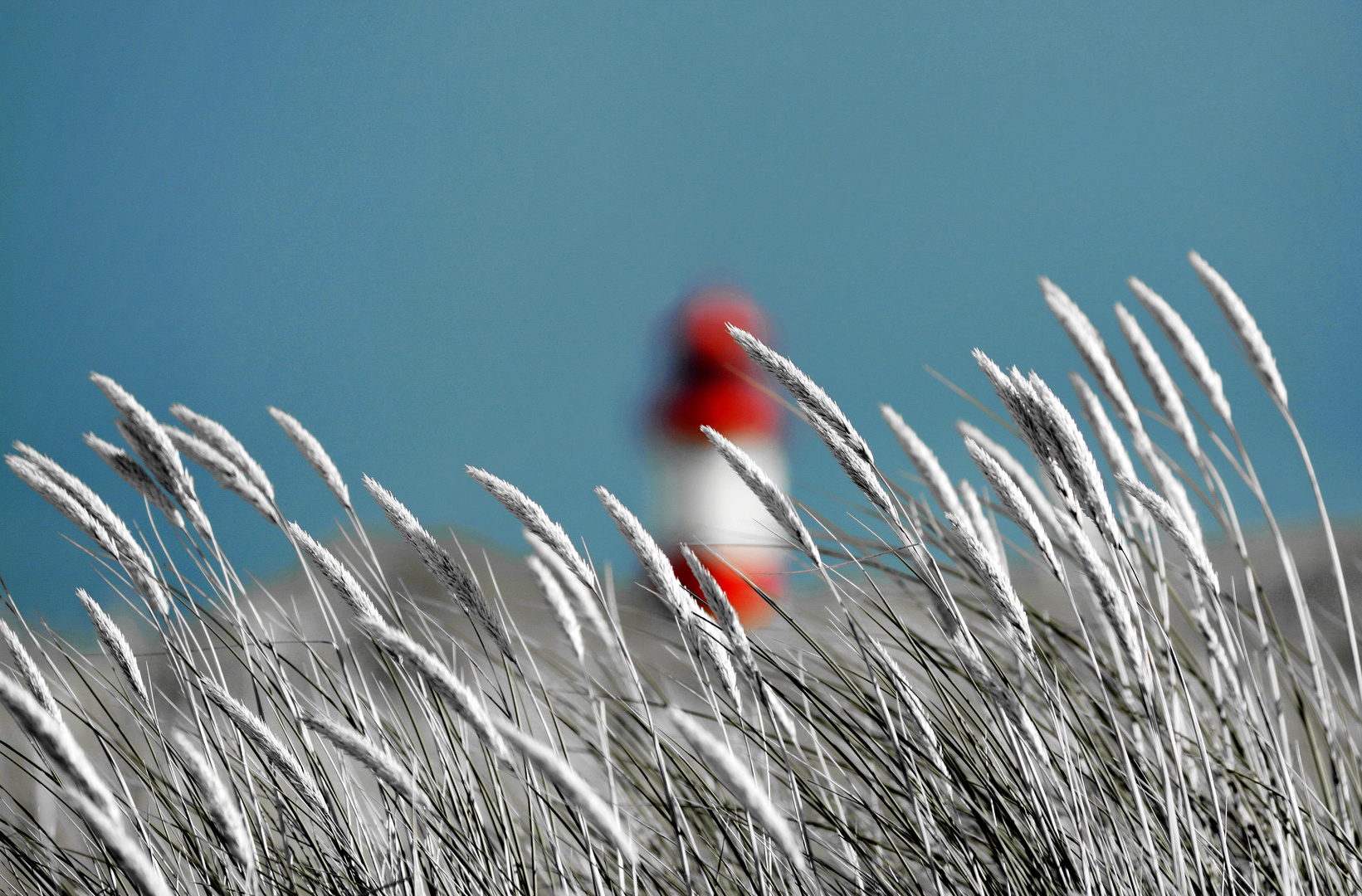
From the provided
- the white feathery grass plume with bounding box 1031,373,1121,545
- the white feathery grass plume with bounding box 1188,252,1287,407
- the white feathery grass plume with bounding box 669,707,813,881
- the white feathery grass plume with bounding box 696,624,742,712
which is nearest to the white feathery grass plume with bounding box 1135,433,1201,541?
the white feathery grass plume with bounding box 1188,252,1287,407

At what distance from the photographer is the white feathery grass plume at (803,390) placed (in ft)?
1.77

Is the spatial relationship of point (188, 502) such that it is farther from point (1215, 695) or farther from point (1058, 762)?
point (1215, 695)

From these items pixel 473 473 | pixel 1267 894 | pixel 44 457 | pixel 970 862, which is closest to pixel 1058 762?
pixel 970 862

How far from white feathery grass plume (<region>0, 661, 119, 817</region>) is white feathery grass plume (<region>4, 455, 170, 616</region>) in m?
0.32

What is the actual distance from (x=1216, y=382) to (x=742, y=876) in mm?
598

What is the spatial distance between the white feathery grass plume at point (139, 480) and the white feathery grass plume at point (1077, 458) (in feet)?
2.18

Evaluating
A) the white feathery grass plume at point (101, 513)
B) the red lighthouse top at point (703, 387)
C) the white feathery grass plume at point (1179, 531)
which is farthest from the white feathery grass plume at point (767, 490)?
the red lighthouse top at point (703, 387)

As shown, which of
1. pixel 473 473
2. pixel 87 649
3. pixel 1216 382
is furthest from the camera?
pixel 87 649

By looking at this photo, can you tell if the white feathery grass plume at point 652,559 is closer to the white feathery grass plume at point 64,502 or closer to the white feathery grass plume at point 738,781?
the white feathery grass plume at point 738,781

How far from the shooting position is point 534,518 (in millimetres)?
535

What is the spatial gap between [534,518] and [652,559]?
0.27 ft

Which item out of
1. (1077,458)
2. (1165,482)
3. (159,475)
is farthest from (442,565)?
(1165,482)

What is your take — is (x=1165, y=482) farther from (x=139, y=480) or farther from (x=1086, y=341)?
(x=139, y=480)

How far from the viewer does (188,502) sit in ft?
2.35
